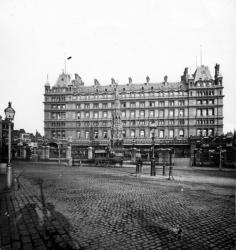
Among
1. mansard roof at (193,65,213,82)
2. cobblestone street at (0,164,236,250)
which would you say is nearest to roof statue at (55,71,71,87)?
mansard roof at (193,65,213,82)

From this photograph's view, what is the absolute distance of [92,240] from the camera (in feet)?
16.9

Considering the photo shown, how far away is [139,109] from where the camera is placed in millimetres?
Result: 63125

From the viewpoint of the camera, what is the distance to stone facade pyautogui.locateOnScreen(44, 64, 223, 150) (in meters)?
59.1

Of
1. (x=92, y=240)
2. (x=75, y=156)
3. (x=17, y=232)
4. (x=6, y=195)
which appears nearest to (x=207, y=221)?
(x=92, y=240)

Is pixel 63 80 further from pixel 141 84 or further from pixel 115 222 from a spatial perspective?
pixel 115 222

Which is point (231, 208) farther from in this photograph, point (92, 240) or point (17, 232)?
point (17, 232)

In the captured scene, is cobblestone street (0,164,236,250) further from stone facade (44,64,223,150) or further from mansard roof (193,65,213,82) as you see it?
mansard roof (193,65,213,82)

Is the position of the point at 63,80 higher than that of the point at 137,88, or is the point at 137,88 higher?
the point at 63,80

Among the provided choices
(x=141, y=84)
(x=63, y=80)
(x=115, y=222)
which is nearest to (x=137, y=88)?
(x=141, y=84)

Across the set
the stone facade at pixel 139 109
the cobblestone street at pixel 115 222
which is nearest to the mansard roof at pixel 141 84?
the stone facade at pixel 139 109

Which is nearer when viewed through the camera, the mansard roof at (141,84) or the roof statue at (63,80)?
the mansard roof at (141,84)

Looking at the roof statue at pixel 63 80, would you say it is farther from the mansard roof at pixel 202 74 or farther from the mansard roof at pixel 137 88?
the mansard roof at pixel 202 74

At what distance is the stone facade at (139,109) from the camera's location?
194ft

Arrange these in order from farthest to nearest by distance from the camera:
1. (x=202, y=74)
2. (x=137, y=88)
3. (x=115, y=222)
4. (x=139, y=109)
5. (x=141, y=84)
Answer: (x=141, y=84) → (x=137, y=88) → (x=139, y=109) → (x=202, y=74) → (x=115, y=222)
